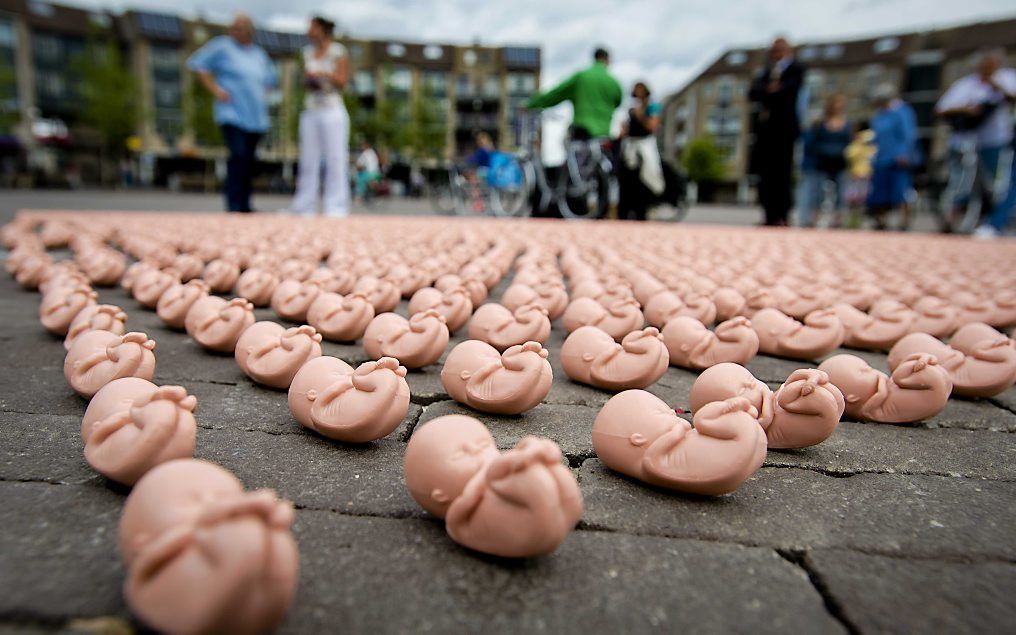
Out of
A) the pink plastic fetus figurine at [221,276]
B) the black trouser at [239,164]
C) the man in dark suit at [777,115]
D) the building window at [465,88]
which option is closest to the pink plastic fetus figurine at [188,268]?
the pink plastic fetus figurine at [221,276]

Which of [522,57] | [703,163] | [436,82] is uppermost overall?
[522,57]

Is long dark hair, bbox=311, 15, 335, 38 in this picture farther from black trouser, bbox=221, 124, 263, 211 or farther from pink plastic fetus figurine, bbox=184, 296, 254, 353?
pink plastic fetus figurine, bbox=184, 296, 254, 353

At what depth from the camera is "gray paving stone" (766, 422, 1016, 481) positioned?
1350mm

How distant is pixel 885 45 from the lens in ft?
137

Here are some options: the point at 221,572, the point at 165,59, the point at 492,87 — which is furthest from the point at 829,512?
the point at 492,87

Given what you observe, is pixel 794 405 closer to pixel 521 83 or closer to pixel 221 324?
pixel 221 324

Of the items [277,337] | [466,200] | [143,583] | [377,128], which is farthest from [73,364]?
[377,128]

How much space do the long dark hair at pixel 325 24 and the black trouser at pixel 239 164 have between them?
50.1 inches

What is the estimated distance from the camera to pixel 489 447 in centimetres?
102

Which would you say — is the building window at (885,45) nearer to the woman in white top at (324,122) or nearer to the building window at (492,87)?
the building window at (492,87)

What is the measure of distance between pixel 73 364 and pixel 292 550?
114 centimetres

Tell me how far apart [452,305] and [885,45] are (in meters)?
49.7

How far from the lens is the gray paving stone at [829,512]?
3.43ft

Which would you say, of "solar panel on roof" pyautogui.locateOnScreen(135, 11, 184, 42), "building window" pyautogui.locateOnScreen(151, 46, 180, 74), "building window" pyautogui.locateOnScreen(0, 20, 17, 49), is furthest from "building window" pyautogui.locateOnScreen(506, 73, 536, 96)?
"building window" pyautogui.locateOnScreen(0, 20, 17, 49)
